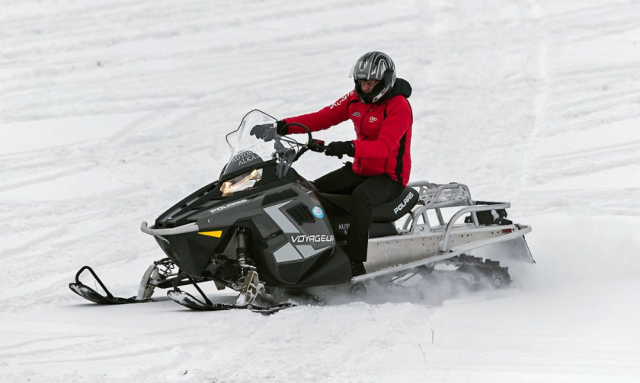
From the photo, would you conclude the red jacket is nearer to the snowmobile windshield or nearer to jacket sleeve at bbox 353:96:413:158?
jacket sleeve at bbox 353:96:413:158

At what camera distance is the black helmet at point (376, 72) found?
20.6 feet

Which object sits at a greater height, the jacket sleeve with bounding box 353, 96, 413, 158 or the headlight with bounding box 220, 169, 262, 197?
the jacket sleeve with bounding box 353, 96, 413, 158

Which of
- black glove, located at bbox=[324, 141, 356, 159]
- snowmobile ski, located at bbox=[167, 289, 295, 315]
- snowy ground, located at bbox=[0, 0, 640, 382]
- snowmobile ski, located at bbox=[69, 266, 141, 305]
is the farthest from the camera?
snowmobile ski, located at bbox=[69, 266, 141, 305]

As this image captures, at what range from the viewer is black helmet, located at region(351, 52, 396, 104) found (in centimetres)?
628

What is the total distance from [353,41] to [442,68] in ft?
6.85

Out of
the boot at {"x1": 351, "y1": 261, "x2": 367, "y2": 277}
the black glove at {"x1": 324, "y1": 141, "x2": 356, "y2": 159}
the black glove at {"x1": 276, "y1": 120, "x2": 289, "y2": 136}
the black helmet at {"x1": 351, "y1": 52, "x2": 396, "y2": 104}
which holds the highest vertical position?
the black helmet at {"x1": 351, "y1": 52, "x2": 396, "y2": 104}

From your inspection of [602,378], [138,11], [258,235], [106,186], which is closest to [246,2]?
[138,11]

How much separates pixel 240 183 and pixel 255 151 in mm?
283

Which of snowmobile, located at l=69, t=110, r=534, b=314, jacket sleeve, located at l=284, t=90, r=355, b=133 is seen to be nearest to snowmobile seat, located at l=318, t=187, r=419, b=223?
snowmobile, located at l=69, t=110, r=534, b=314

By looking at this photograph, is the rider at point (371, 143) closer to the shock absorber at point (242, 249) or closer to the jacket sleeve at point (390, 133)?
the jacket sleeve at point (390, 133)

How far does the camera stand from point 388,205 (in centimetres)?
649

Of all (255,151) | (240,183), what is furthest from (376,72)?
(240,183)

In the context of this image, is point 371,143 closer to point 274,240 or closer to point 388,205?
point 388,205

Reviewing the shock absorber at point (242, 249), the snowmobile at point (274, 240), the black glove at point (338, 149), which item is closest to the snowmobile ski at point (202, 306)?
the snowmobile at point (274, 240)
